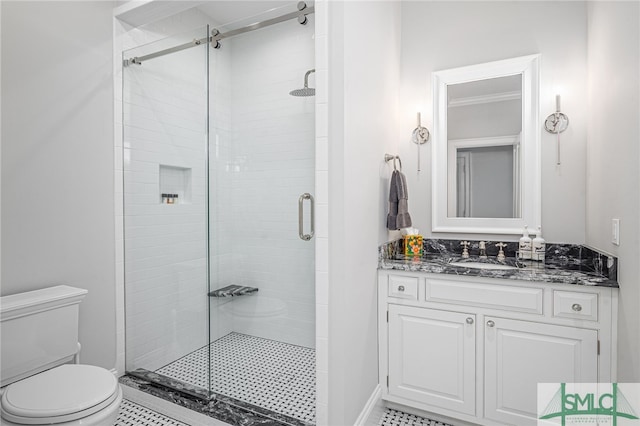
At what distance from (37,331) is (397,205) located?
6.54 feet

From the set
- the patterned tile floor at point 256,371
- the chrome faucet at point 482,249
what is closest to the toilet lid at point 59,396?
the patterned tile floor at point 256,371

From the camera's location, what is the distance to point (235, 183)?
2.22m

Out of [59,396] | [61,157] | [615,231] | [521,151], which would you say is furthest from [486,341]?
[61,157]

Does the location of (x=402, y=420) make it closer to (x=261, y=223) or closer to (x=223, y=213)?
(x=261, y=223)

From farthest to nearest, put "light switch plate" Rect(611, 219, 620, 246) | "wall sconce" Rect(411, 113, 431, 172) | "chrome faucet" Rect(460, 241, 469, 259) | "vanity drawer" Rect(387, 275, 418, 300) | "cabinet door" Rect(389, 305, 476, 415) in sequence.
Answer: "wall sconce" Rect(411, 113, 431, 172) → "chrome faucet" Rect(460, 241, 469, 259) → "vanity drawer" Rect(387, 275, 418, 300) → "cabinet door" Rect(389, 305, 476, 415) → "light switch plate" Rect(611, 219, 620, 246)

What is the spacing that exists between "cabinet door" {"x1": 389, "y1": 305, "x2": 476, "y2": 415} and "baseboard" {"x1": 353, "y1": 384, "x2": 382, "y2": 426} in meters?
0.08

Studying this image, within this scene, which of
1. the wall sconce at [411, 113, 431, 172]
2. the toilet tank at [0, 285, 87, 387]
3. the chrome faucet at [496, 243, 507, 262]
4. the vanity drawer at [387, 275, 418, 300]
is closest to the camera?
the toilet tank at [0, 285, 87, 387]

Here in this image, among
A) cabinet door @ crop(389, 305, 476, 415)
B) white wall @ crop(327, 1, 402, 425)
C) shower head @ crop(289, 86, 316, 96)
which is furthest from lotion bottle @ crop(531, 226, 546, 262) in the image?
shower head @ crop(289, 86, 316, 96)

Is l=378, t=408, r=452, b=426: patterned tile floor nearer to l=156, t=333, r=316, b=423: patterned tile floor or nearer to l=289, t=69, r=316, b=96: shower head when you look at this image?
l=156, t=333, r=316, b=423: patterned tile floor

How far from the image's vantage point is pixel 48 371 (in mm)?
1575

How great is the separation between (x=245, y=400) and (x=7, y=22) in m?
2.35

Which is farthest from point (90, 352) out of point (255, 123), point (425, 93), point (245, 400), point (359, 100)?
point (425, 93)

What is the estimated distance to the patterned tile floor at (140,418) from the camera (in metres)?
1.94

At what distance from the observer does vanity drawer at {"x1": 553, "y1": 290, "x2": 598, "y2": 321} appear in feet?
5.28
